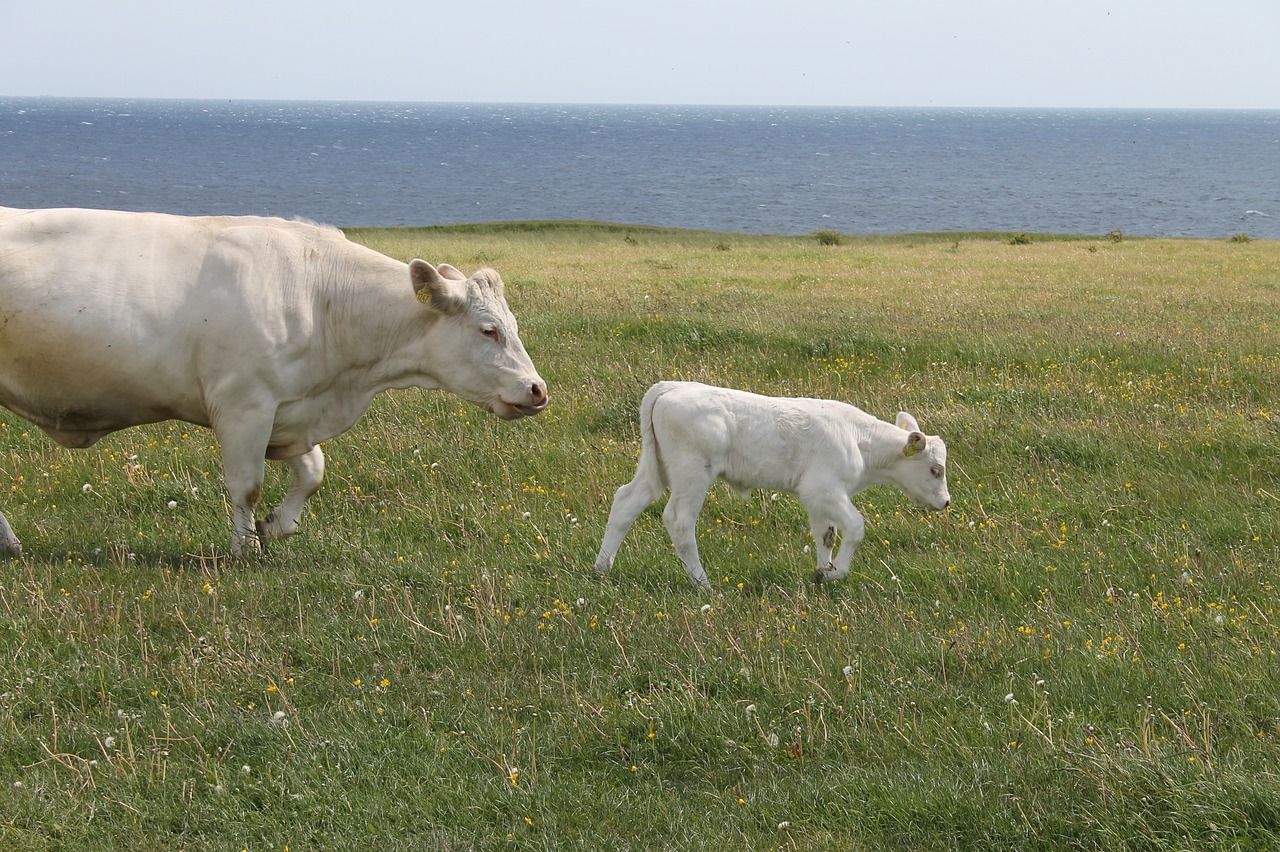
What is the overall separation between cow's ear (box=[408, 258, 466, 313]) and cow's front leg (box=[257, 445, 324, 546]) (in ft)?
4.73

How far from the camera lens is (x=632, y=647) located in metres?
6.17

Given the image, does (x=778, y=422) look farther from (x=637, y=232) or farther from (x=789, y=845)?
(x=637, y=232)

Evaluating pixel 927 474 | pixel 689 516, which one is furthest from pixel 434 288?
pixel 927 474

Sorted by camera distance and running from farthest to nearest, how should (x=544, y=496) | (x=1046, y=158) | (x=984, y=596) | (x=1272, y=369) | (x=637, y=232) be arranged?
(x=1046, y=158) → (x=637, y=232) → (x=1272, y=369) → (x=544, y=496) → (x=984, y=596)

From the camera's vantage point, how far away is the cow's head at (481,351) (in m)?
8.26

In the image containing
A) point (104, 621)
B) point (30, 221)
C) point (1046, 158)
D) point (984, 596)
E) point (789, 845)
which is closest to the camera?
point (789, 845)

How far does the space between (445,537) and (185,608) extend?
196 centimetres

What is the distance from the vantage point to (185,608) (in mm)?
6734

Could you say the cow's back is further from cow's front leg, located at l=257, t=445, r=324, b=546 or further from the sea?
the sea

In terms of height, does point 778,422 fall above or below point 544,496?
above

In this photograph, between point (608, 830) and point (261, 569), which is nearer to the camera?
point (608, 830)

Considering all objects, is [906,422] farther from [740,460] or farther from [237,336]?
[237,336]

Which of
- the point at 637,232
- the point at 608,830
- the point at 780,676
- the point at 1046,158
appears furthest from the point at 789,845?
the point at 1046,158

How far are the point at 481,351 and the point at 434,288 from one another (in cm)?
56
